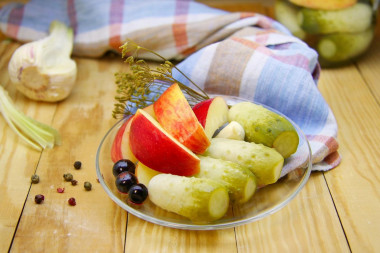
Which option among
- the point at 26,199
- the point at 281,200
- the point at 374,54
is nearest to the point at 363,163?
the point at 281,200

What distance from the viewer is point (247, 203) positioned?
27.9 inches

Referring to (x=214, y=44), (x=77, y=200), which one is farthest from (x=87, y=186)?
(x=214, y=44)

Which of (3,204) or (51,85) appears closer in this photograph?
(3,204)

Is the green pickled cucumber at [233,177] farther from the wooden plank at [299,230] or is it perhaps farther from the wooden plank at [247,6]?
the wooden plank at [247,6]

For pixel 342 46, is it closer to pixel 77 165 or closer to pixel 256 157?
pixel 256 157

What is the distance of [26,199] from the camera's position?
79 cm

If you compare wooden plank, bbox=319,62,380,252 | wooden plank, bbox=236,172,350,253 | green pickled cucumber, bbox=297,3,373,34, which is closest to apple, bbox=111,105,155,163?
wooden plank, bbox=236,172,350,253

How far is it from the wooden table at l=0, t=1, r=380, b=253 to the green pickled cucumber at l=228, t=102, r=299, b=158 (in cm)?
9

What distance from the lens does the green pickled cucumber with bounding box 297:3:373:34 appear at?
1074 millimetres

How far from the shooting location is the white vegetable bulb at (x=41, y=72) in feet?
3.34

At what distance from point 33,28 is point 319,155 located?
826 mm

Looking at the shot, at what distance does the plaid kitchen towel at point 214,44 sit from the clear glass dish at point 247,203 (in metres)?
0.03

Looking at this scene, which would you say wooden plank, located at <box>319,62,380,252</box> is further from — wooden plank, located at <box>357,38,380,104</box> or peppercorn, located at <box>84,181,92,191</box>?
peppercorn, located at <box>84,181,92,191</box>

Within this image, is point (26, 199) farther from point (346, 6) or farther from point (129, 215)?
point (346, 6)
